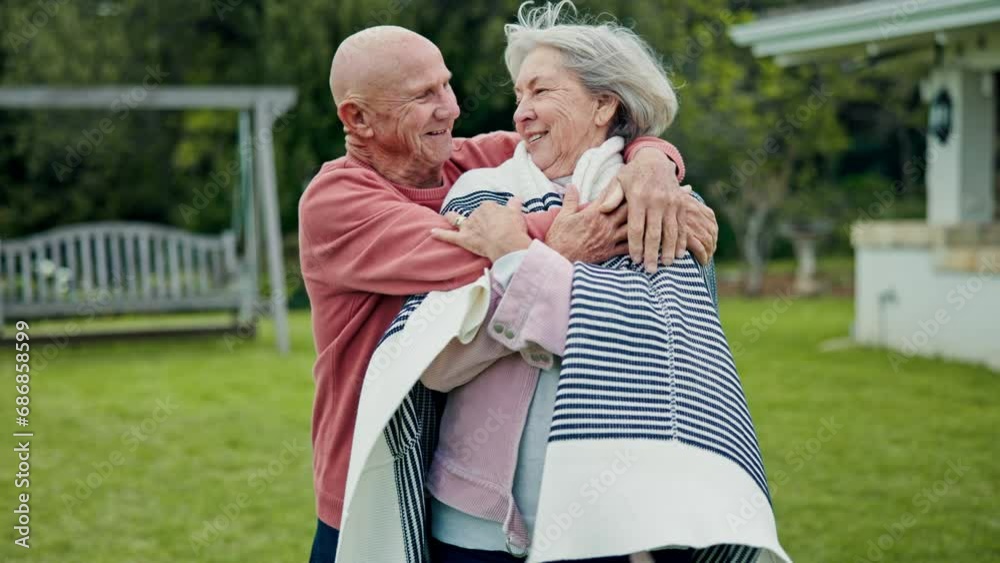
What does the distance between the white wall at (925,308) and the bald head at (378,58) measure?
7.41 meters

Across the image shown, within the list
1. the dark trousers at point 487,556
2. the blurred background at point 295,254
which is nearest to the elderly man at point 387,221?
the dark trousers at point 487,556

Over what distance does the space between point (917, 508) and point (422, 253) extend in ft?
12.4

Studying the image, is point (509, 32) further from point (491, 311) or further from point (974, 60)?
point (974, 60)

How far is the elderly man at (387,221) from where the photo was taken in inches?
73.2

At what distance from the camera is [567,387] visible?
1721 mm

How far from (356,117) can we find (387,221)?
24cm

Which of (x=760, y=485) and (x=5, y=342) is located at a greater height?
(x=760, y=485)

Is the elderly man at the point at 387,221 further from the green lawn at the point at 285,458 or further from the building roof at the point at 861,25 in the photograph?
the building roof at the point at 861,25

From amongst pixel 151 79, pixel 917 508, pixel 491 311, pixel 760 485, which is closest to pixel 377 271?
pixel 491 311

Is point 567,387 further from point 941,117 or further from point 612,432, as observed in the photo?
point 941,117

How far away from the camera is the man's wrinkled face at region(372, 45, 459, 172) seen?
6.48 ft

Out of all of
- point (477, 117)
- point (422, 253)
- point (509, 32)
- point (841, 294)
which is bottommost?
point (841, 294)

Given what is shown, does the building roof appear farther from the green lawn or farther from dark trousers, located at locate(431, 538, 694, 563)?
dark trousers, located at locate(431, 538, 694, 563)

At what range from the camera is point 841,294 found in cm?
1599
